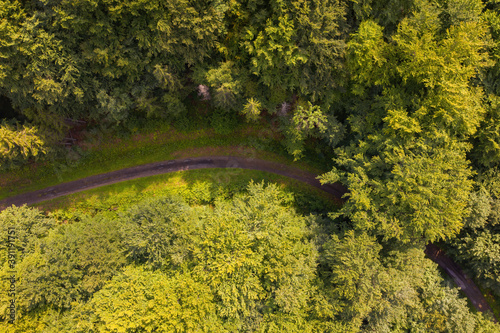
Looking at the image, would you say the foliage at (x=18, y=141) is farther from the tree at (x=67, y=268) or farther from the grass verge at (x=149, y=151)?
the tree at (x=67, y=268)

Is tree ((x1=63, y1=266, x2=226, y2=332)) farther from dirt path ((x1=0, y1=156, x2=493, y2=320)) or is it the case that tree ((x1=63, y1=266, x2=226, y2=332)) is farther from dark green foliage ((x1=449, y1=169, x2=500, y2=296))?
dark green foliage ((x1=449, y1=169, x2=500, y2=296))

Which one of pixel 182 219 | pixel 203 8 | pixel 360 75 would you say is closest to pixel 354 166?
pixel 360 75

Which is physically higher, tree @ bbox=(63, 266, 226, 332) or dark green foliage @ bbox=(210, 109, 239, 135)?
dark green foliage @ bbox=(210, 109, 239, 135)

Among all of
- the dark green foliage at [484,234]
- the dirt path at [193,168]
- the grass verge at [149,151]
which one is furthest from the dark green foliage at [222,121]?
the dark green foliage at [484,234]

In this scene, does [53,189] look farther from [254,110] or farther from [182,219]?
[254,110]

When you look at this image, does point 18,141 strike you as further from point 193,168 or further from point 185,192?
point 193,168

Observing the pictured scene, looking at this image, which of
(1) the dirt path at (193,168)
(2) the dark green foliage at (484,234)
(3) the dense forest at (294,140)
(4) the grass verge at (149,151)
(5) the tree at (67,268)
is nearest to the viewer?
(3) the dense forest at (294,140)

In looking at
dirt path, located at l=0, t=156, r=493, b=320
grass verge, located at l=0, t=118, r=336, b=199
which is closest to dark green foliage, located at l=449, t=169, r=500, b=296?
dirt path, located at l=0, t=156, r=493, b=320
